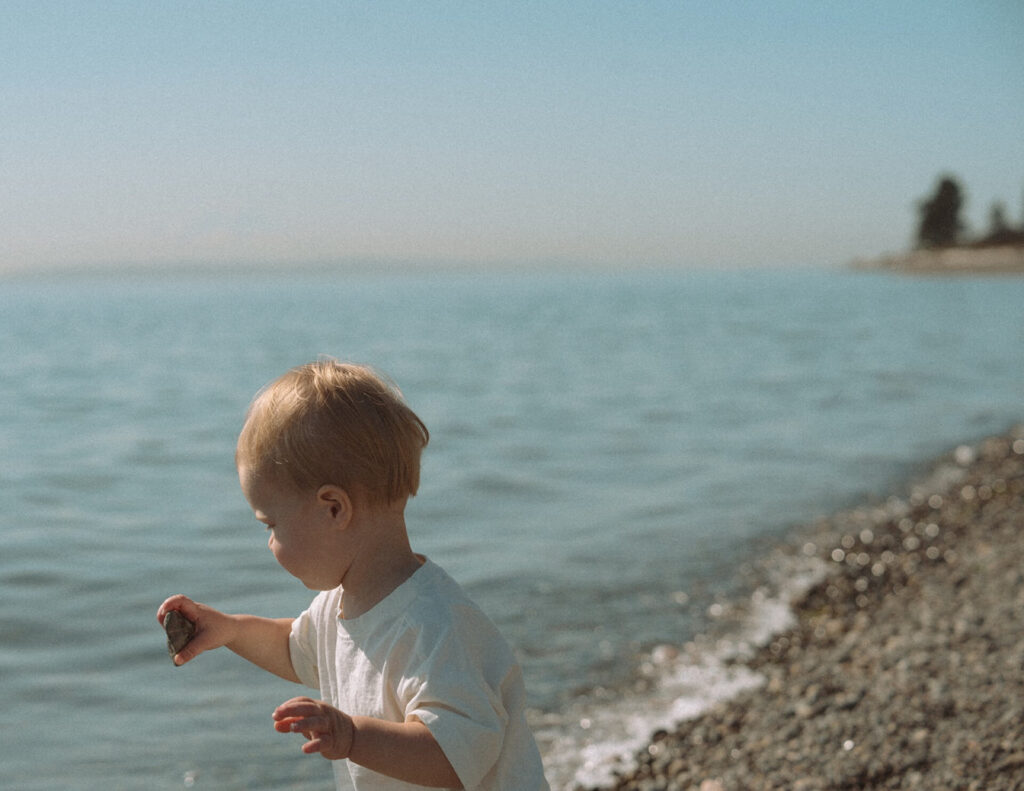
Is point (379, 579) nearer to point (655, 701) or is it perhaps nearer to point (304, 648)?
point (304, 648)

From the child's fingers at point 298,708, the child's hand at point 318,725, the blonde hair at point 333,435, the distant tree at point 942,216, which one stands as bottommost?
the child's hand at point 318,725

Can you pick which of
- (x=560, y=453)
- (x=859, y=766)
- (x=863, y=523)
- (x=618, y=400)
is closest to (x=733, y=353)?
(x=618, y=400)

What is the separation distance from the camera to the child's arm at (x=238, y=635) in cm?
255

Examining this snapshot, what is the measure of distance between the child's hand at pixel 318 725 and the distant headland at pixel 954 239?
92.1 meters

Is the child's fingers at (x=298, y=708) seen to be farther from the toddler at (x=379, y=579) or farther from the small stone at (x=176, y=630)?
the small stone at (x=176, y=630)

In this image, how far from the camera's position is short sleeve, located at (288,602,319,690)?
2623 millimetres

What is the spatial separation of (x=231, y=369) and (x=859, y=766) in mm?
19169

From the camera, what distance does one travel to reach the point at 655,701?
16.8ft

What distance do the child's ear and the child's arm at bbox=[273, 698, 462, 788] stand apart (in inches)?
16.9

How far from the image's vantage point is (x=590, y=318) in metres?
42.9

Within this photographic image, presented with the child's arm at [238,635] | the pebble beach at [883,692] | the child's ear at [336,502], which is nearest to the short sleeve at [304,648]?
the child's arm at [238,635]

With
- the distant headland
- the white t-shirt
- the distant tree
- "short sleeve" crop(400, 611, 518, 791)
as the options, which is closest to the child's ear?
the white t-shirt

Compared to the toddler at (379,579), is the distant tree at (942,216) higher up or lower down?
higher up

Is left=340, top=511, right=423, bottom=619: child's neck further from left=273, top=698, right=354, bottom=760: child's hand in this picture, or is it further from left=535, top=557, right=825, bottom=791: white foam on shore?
left=535, top=557, right=825, bottom=791: white foam on shore
